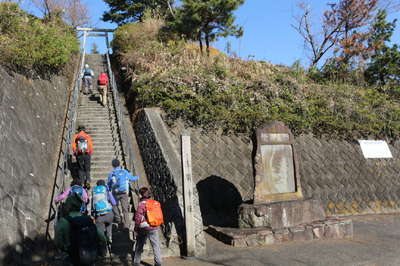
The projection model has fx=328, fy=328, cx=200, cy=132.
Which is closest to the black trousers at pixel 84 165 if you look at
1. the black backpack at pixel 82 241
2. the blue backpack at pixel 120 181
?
the blue backpack at pixel 120 181

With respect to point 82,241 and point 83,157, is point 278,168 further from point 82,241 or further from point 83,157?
point 82,241

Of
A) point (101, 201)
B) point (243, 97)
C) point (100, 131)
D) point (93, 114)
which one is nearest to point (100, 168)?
point (100, 131)

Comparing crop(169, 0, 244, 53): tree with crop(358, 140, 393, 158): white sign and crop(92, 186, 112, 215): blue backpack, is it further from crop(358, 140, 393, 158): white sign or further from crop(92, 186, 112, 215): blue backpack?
crop(92, 186, 112, 215): blue backpack

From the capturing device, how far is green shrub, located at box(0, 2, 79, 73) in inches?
366

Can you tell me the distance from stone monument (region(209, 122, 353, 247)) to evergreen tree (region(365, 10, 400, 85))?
12.7m

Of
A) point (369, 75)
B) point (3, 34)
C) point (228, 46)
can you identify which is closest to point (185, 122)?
point (3, 34)

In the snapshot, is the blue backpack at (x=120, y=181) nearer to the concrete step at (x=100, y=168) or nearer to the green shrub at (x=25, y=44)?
the concrete step at (x=100, y=168)

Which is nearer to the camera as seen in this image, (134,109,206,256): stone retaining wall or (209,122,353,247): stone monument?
(134,109,206,256): stone retaining wall

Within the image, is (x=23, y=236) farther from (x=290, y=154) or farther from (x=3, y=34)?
(x=3, y=34)

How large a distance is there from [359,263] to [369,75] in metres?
15.4

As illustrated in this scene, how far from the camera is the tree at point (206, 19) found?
1488cm

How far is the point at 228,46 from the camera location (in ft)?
57.2

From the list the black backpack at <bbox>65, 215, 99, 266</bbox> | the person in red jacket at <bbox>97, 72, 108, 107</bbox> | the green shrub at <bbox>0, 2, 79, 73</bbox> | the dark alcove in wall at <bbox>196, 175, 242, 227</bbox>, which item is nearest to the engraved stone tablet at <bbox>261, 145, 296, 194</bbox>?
the dark alcove in wall at <bbox>196, 175, 242, 227</bbox>

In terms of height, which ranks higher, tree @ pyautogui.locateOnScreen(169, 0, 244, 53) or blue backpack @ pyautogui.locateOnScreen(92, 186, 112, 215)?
tree @ pyautogui.locateOnScreen(169, 0, 244, 53)
